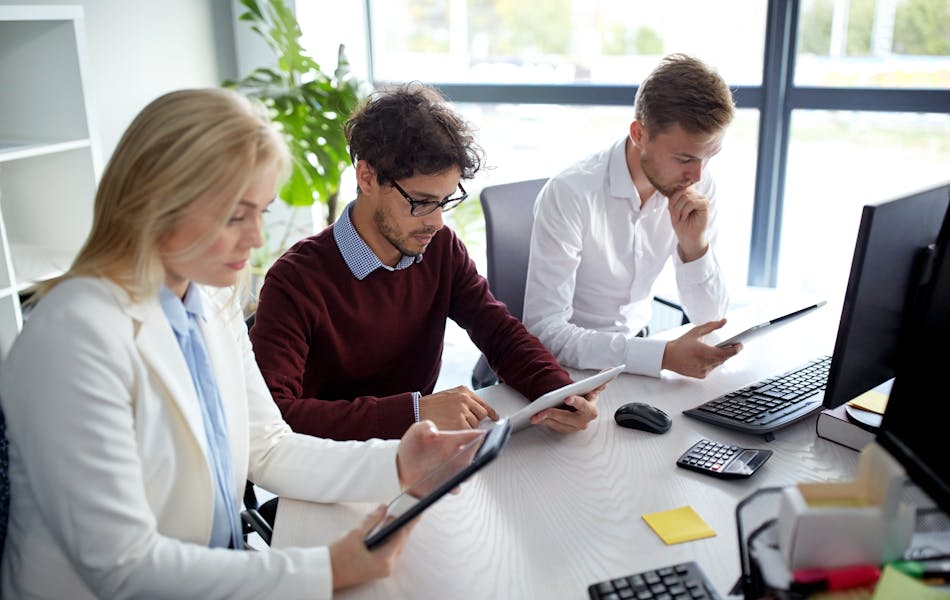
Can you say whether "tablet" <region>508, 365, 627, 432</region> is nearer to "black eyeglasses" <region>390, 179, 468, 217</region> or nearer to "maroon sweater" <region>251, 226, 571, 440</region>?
"maroon sweater" <region>251, 226, 571, 440</region>

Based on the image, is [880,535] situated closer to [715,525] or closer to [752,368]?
[715,525]

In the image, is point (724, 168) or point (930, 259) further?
point (724, 168)

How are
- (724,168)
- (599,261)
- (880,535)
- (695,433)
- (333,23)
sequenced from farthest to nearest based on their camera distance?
(333,23), (724,168), (599,261), (695,433), (880,535)

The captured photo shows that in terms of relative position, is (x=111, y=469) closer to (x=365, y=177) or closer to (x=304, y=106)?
(x=365, y=177)

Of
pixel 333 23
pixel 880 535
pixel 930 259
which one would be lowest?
pixel 880 535

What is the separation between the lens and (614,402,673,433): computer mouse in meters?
1.45

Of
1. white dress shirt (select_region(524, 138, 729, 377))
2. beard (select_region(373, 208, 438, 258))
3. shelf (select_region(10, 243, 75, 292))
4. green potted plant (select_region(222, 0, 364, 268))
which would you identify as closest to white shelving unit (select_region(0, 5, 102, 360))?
shelf (select_region(10, 243, 75, 292))

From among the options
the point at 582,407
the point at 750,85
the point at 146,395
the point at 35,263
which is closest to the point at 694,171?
the point at 582,407

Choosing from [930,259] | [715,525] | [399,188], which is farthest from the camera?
[399,188]

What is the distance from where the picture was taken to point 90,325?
97 cm

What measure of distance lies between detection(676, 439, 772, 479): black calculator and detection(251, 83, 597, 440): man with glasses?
0.19m

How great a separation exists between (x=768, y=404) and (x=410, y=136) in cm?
83

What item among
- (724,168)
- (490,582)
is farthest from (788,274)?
(490,582)

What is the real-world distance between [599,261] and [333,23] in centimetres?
220
